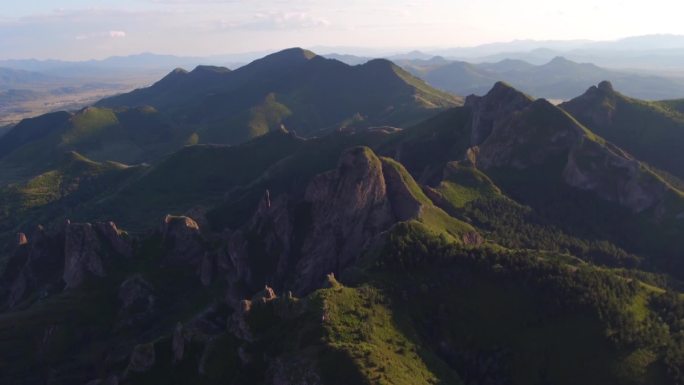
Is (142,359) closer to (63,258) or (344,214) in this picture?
(344,214)

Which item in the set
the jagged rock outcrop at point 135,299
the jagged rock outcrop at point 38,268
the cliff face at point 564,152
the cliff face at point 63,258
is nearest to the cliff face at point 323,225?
the jagged rock outcrop at point 135,299

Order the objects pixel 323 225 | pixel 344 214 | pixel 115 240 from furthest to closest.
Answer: pixel 115 240 < pixel 323 225 < pixel 344 214

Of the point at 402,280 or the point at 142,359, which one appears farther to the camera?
the point at 402,280

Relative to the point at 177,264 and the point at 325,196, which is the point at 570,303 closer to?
the point at 325,196

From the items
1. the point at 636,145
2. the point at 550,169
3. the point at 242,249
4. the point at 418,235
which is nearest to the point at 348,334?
the point at 418,235

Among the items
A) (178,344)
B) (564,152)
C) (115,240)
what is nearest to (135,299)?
(115,240)

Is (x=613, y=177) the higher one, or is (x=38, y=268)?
(x=613, y=177)

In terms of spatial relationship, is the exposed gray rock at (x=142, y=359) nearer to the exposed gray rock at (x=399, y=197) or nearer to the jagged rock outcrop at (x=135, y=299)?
the jagged rock outcrop at (x=135, y=299)

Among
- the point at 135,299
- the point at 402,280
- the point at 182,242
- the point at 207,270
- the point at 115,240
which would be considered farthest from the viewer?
the point at 182,242

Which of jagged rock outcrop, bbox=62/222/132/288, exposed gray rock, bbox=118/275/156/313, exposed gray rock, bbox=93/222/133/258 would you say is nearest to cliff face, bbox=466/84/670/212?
exposed gray rock, bbox=118/275/156/313
